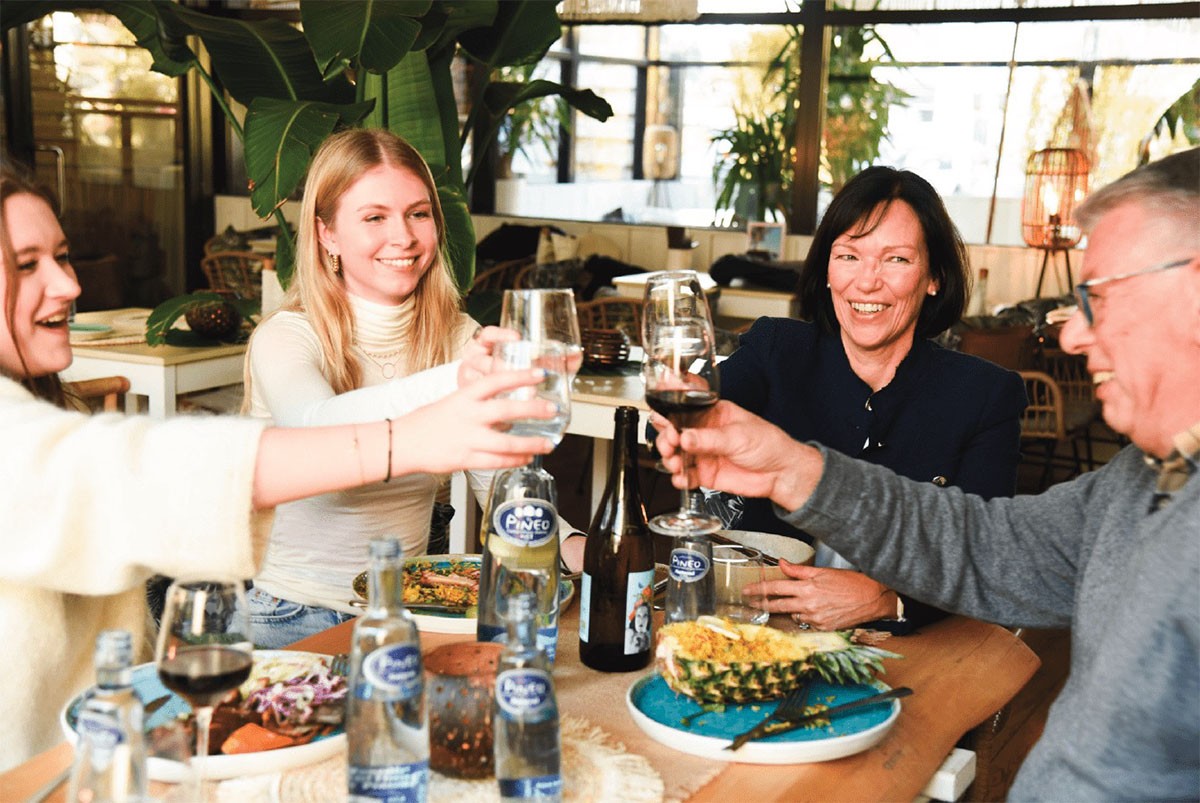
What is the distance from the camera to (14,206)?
143 centimetres

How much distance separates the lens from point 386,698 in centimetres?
102

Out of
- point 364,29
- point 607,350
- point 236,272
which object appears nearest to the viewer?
point 364,29

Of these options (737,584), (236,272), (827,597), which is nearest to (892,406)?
(827,597)

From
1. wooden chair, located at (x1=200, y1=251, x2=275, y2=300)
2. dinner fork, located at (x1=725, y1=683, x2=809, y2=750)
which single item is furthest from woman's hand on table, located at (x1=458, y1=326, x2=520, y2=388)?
wooden chair, located at (x1=200, y1=251, x2=275, y2=300)

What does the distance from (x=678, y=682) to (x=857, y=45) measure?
6.33 meters

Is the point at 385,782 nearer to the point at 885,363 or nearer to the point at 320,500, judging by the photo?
the point at 320,500

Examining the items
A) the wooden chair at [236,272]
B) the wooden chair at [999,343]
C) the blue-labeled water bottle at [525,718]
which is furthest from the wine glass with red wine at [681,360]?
the wooden chair at [236,272]

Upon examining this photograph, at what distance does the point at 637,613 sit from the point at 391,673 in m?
0.53

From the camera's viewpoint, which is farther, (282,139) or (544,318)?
(282,139)

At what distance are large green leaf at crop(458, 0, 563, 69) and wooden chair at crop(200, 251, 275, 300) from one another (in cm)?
268

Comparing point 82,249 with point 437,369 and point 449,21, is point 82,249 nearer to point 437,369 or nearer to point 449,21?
point 449,21

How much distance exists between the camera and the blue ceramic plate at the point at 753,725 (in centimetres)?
126

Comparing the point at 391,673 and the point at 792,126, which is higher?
the point at 792,126

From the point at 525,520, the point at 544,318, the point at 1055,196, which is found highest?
the point at 1055,196
